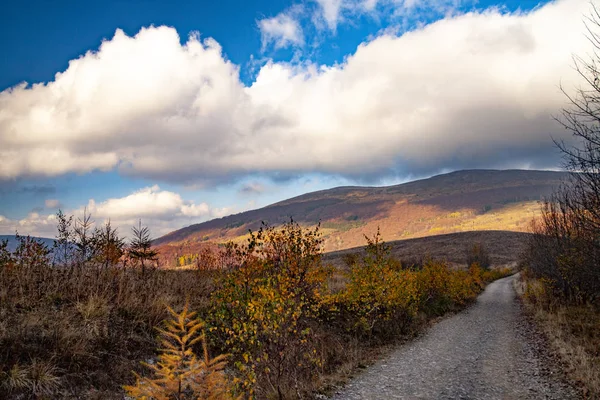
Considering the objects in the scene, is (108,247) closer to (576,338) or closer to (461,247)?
→ (576,338)

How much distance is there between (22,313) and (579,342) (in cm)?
1889

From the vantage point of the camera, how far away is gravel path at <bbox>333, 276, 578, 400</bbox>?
31.8 ft

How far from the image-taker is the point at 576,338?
45.6 ft

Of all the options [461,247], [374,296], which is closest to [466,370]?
[374,296]

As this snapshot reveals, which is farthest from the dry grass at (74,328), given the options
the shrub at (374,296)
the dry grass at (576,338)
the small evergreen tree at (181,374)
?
the dry grass at (576,338)

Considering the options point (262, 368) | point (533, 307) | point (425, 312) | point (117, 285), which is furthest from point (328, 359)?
point (533, 307)

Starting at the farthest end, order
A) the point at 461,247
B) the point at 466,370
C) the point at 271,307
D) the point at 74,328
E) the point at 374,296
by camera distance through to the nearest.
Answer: the point at 461,247 < the point at 374,296 < the point at 466,370 < the point at 74,328 < the point at 271,307

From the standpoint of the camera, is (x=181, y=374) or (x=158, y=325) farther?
(x=158, y=325)

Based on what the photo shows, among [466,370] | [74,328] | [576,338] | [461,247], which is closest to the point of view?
[74,328]

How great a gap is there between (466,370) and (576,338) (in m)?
5.88

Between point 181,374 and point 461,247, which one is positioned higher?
point 181,374

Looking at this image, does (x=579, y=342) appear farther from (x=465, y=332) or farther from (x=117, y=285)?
(x=117, y=285)

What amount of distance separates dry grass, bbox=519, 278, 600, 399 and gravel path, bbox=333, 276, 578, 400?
18.8 inches

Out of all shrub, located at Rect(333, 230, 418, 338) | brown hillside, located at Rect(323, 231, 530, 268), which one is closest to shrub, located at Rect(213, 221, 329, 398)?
shrub, located at Rect(333, 230, 418, 338)
